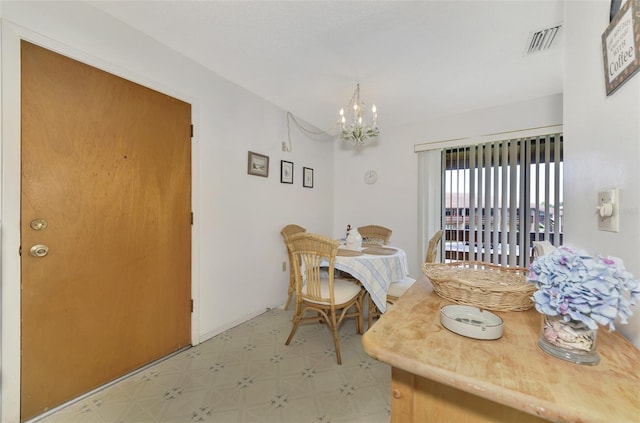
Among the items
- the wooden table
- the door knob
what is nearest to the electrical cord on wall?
the door knob

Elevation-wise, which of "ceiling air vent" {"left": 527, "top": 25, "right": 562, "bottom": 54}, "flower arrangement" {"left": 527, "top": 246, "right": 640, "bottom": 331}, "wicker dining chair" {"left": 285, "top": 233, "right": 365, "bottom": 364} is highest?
"ceiling air vent" {"left": 527, "top": 25, "right": 562, "bottom": 54}

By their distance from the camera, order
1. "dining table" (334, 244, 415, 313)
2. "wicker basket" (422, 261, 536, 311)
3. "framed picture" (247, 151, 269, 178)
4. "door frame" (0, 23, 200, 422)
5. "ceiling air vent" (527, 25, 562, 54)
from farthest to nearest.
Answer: "framed picture" (247, 151, 269, 178)
"dining table" (334, 244, 415, 313)
"ceiling air vent" (527, 25, 562, 54)
"door frame" (0, 23, 200, 422)
"wicker basket" (422, 261, 536, 311)

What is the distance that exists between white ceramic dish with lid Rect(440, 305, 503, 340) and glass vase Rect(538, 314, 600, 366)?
106 mm

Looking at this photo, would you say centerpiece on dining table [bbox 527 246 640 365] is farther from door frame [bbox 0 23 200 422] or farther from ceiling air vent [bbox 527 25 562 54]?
door frame [bbox 0 23 200 422]

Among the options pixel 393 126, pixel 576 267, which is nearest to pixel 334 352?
pixel 576 267

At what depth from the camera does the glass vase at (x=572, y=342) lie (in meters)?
0.57

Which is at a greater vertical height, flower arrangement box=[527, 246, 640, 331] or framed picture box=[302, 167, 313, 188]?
framed picture box=[302, 167, 313, 188]

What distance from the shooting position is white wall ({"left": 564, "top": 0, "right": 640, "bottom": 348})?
2.23 feet

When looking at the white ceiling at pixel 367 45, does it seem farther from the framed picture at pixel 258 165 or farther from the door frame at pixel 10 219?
the framed picture at pixel 258 165

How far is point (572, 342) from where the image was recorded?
1.93 feet

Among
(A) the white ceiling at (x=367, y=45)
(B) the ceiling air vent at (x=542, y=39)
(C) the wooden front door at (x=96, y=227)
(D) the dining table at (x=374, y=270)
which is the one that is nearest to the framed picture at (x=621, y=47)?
(A) the white ceiling at (x=367, y=45)

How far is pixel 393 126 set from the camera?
3689 mm

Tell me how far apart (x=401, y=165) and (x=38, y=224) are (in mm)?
3606

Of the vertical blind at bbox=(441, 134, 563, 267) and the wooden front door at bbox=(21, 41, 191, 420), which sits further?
the vertical blind at bbox=(441, 134, 563, 267)
